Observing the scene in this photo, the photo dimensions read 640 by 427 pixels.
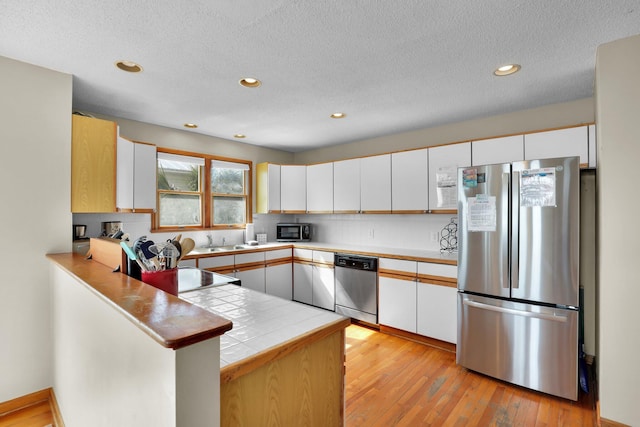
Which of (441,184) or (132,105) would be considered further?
(441,184)

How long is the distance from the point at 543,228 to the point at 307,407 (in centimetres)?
205

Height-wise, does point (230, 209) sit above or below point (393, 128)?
below

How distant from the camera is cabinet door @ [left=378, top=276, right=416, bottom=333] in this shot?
3.26 metres

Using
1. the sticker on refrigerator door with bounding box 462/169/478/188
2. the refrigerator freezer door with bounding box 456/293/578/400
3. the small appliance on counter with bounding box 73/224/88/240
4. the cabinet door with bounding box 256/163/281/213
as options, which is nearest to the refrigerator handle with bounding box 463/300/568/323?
the refrigerator freezer door with bounding box 456/293/578/400

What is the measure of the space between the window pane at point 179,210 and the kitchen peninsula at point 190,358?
6.83ft

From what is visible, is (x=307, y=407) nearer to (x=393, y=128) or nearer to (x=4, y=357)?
(x=4, y=357)

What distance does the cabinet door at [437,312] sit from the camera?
2.98 metres

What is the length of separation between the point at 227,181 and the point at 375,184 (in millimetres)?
2124

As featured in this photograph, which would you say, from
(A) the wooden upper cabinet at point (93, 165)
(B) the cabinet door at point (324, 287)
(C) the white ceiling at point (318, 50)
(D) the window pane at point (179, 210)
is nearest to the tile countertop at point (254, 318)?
(A) the wooden upper cabinet at point (93, 165)

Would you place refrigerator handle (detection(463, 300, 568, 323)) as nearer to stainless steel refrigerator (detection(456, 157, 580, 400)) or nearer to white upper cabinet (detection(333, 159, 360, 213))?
stainless steel refrigerator (detection(456, 157, 580, 400))

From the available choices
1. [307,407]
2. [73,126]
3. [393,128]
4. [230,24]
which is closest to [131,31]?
[230,24]

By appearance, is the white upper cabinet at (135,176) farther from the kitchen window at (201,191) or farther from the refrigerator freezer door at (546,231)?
the refrigerator freezer door at (546,231)

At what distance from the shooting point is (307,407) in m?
1.30

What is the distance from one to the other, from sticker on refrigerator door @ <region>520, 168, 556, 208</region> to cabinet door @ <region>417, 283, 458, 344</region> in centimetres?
109
